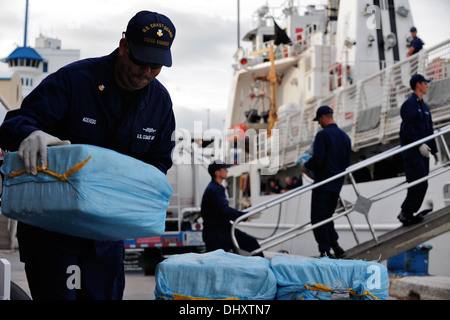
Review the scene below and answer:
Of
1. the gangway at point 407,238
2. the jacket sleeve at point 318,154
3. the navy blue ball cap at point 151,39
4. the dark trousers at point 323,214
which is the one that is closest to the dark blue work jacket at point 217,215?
the dark trousers at point 323,214

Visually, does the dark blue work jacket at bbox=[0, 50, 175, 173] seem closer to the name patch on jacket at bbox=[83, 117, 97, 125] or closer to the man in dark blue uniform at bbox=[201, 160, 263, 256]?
the name patch on jacket at bbox=[83, 117, 97, 125]

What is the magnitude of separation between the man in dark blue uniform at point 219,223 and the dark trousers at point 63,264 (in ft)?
17.2

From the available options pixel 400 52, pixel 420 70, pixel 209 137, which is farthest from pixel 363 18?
pixel 209 137

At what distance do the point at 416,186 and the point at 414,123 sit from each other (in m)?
0.79

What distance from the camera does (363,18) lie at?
19859 millimetres

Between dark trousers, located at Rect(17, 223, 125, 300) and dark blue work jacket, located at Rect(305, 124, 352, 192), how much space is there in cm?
531

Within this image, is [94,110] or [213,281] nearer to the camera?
[94,110]

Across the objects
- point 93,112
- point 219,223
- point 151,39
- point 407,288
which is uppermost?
point 151,39

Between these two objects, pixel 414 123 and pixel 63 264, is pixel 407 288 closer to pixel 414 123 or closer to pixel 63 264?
pixel 414 123

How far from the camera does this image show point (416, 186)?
299 inches

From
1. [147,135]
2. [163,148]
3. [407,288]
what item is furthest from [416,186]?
[147,135]

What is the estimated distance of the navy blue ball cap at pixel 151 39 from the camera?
2320 mm

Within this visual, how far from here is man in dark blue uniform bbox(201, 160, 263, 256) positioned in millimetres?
7750

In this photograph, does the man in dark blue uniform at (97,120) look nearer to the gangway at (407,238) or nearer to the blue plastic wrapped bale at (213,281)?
the blue plastic wrapped bale at (213,281)
